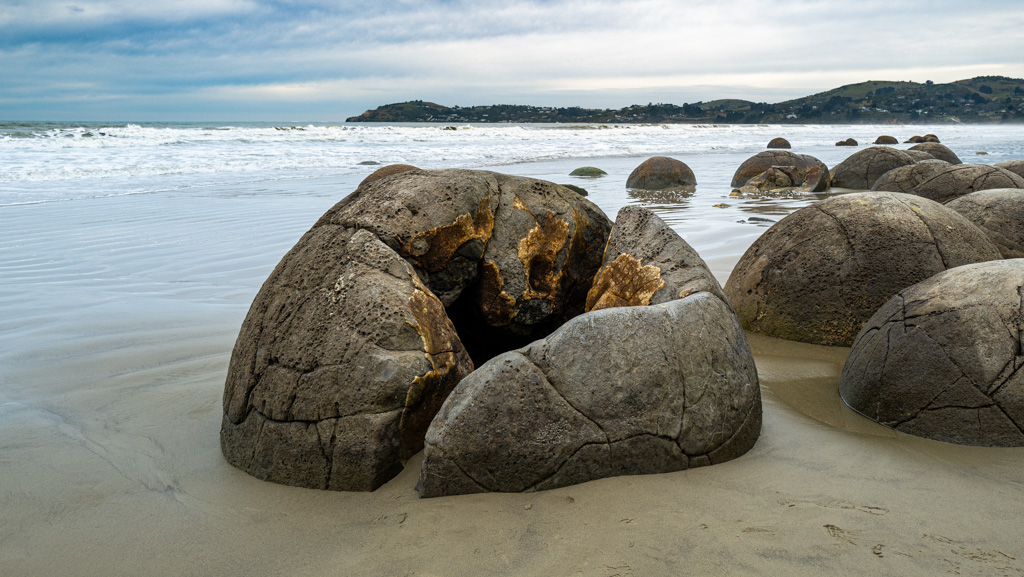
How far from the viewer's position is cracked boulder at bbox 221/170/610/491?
2.89 meters

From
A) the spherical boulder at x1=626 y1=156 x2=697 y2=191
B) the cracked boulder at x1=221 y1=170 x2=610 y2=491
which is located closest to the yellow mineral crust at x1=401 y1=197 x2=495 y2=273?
the cracked boulder at x1=221 y1=170 x2=610 y2=491

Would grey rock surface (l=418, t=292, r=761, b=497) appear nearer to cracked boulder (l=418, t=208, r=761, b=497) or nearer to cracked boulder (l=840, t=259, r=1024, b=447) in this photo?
cracked boulder (l=418, t=208, r=761, b=497)

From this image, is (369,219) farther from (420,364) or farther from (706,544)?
(706,544)

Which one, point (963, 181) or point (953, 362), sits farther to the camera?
point (963, 181)

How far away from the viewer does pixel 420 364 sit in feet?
9.75

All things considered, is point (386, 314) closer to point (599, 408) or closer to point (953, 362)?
point (599, 408)

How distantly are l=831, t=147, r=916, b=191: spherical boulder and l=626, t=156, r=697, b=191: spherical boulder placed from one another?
10.1ft

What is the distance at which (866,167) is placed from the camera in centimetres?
1409

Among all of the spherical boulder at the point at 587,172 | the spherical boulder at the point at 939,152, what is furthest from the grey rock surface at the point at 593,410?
the spherical boulder at the point at 939,152

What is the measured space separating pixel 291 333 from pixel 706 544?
6.51ft

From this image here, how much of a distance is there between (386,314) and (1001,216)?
531 cm

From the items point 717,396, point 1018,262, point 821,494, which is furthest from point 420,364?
point 1018,262

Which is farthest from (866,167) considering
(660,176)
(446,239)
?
(446,239)

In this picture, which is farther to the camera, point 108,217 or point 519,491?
point 108,217
